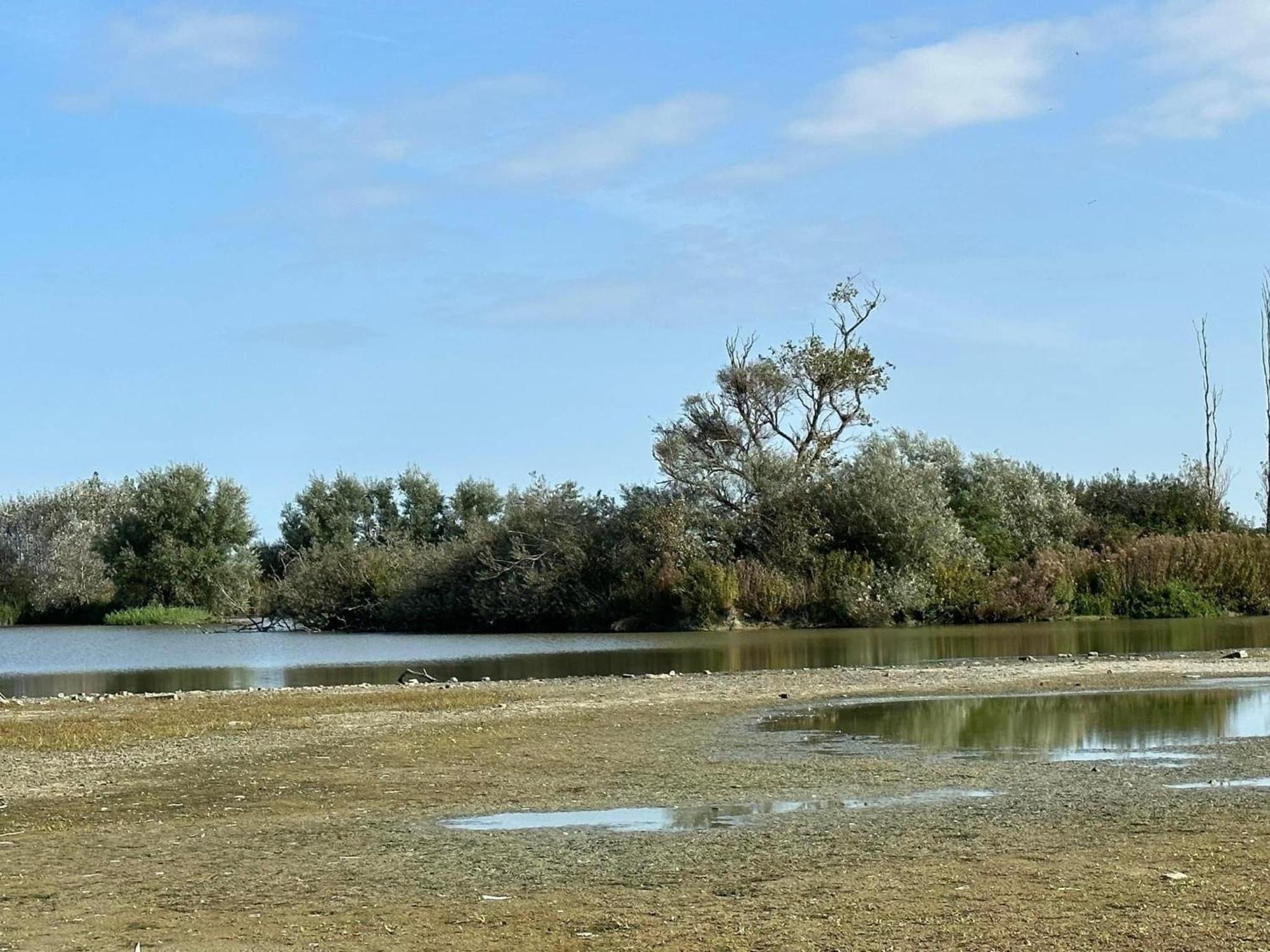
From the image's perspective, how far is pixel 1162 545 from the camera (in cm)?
5450

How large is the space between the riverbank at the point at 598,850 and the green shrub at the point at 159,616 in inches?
2291

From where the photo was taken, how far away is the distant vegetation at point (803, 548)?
5438 centimetres

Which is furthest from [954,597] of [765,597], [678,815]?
[678,815]

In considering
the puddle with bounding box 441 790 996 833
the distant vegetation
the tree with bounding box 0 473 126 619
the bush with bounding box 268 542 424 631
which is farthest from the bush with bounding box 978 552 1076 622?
the tree with bounding box 0 473 126 619

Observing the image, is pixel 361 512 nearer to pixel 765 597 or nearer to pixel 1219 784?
pixel 765 597

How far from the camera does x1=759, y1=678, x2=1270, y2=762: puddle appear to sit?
51.6 feet

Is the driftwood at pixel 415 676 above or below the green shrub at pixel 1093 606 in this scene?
below

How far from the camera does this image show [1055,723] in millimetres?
18484

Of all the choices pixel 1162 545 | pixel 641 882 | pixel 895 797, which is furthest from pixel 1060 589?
pixel 641 882

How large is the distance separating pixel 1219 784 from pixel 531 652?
102ft

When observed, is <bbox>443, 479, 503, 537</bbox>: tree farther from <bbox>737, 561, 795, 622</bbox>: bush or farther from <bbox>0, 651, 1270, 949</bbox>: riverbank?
<bbox>0, 651, 1270, 949</bbox>: riverbank

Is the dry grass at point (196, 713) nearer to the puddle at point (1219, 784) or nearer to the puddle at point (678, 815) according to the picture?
the puddle at point (678, 815)

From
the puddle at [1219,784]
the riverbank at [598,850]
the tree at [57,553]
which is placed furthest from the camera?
the tree at [57,553]

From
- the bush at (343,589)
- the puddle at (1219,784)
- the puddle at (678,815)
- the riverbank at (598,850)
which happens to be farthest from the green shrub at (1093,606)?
the puddle at (678,815)
